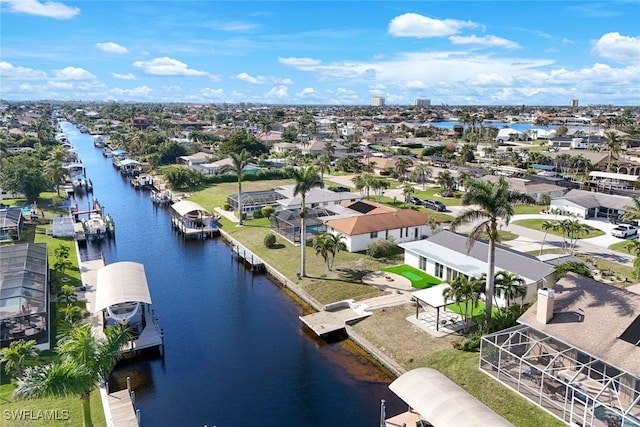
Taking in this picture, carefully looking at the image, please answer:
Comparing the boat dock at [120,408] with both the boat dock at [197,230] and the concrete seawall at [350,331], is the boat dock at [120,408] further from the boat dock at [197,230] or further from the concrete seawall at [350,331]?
the boat dock at [197,230]

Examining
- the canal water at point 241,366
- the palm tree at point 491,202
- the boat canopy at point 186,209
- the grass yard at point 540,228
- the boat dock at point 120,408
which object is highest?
the palm tree at point 491,202

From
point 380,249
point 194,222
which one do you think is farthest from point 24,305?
point 194,222

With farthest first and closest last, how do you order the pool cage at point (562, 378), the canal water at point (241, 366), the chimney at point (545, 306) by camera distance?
the chimney at point (545, 306) → the canal water at point (241, 366) → the pool cage at point (562, 378)

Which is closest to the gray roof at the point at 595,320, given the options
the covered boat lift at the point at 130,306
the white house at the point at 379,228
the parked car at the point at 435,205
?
the white house at the point at 379,228

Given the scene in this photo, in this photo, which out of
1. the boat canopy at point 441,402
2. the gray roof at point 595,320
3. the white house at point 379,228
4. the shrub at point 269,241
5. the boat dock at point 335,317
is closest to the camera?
the boat canopy at point 441,402

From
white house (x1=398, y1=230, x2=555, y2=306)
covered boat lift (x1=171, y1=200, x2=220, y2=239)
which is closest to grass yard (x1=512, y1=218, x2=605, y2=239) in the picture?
white house (x1=398, y1=230, x2=555, y2=306)

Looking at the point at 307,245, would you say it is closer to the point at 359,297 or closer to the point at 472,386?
the point at 359,297
